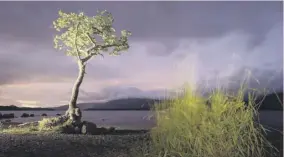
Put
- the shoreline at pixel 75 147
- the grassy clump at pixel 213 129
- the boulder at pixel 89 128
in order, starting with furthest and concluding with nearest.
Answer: the boulder at pixel 89 128
the shoreline at pixel 75 147
the grassy clump at pixel 213 129

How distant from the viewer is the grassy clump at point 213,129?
3.03m

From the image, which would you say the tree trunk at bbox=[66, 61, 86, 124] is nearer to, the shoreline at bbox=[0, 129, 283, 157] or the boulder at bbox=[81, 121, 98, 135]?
the boulder at bbox=[81, 121, 98, 135]

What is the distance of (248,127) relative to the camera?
10.3 feet

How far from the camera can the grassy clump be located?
3.03 m

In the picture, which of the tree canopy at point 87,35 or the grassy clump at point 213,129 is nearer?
the grassy clump at point 213,129

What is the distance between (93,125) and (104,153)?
2552 millimetres

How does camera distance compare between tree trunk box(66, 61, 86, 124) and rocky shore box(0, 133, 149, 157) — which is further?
tree trunk box(66, 61, 86, 124)

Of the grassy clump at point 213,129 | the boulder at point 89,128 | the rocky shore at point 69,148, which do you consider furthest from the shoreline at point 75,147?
the boulder at point 89,128

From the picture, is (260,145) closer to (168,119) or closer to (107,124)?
(168,119)

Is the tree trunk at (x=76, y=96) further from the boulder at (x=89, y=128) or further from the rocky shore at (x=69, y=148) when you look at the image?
the rocky shore at (x=69, y=148)

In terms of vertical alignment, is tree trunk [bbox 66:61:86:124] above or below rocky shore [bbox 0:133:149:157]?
above

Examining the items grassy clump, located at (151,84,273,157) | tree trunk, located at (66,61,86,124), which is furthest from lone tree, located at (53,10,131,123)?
grassy clump, located at (151,84,273,157)

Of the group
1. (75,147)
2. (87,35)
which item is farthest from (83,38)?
(75,147)

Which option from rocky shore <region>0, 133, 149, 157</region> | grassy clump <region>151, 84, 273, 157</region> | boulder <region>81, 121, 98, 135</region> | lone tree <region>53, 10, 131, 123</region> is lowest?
rocky shore <region>0, 133, 149, 157</region>
